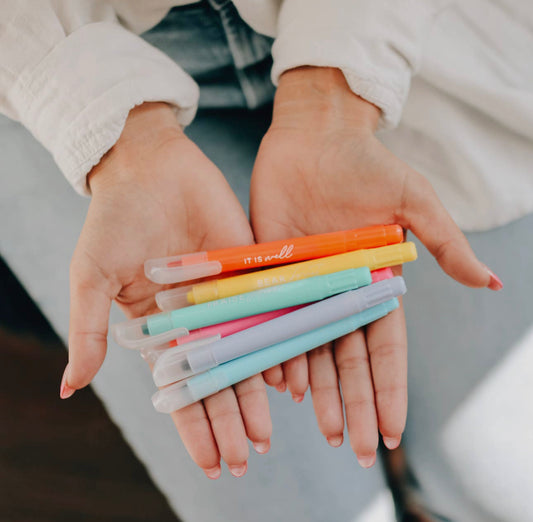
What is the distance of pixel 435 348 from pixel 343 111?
353 mm

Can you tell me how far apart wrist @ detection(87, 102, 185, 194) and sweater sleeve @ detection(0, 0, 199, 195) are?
0.02 metres

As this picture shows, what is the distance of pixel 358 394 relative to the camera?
48 centimetres

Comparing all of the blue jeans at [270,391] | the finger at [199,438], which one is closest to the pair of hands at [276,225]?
the finger at [199,438]

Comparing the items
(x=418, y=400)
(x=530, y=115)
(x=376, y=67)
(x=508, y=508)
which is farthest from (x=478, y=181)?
(x=508, y=508)

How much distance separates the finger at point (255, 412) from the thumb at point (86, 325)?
0.49ft

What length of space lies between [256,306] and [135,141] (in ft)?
0.88

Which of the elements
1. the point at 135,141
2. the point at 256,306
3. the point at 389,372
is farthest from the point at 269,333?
the point at 135,141

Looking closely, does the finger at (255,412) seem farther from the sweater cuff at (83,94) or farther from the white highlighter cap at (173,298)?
the sweater cuff at (83,94)

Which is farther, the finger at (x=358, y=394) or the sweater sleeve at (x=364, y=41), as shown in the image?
the sweater sleeve at (x=364, y=41)

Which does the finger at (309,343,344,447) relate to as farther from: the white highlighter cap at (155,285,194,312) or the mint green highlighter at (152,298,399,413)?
the white highlighter cap at (155,285,194,312)

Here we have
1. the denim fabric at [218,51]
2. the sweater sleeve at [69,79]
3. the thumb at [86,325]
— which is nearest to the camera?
the thumb at [86,325]

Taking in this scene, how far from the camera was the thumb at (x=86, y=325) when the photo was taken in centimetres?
44

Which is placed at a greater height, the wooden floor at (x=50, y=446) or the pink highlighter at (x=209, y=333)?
the pink highlighter at (x=209, y=333)

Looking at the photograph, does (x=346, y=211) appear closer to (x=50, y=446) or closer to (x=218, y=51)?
(x=218, y=51)
